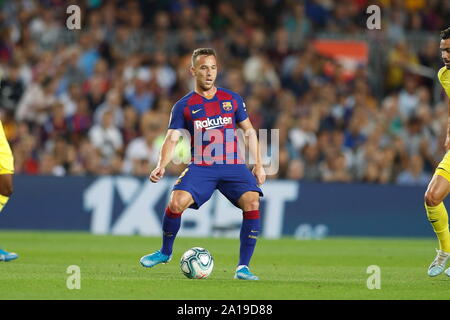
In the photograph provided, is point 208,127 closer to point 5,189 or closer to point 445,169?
point 445,169

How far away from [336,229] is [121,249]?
17.4 feet

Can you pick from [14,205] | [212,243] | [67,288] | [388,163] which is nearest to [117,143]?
[14,205]

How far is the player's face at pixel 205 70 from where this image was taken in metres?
9.80

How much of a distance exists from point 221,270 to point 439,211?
2500 mm

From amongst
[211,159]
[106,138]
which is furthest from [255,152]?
[106,138]

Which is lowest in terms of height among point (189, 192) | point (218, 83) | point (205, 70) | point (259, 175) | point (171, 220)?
point (171, 220)

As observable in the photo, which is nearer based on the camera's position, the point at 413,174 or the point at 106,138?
the point at 106,138

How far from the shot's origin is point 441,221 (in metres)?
10.1

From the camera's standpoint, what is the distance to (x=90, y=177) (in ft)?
57.3

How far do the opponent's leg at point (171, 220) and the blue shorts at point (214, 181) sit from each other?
0.07 m

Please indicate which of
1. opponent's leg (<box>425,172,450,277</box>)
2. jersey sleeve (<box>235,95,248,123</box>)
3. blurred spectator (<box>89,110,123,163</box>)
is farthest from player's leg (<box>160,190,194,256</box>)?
blurred spectator (<box>89,110,123,163</box>)

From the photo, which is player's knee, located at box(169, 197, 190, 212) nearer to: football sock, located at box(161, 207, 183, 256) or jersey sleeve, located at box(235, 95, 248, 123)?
football sock, located at box(161, 207, 183, 256)

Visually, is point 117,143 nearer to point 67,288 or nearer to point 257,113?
point 257,113

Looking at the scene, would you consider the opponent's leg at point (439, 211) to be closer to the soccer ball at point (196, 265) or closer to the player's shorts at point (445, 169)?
the player's shorts at point (445, 169)
